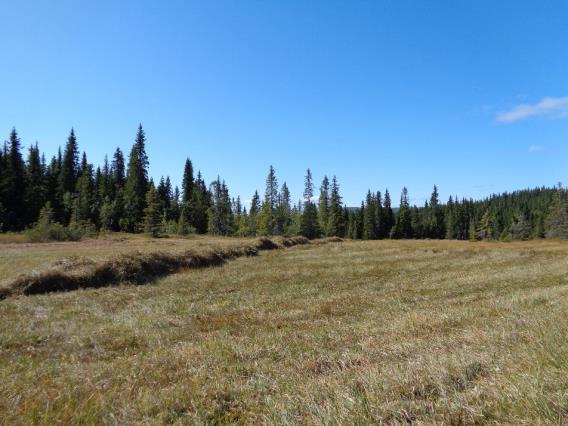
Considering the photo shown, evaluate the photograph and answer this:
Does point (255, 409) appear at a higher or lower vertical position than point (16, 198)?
lower

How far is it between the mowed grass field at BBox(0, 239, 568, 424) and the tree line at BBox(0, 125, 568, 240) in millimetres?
47821

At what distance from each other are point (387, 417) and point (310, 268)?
2512cm

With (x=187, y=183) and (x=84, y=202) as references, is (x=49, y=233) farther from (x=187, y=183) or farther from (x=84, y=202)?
(x=187, y=183)

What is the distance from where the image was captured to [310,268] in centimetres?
2928

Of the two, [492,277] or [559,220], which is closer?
[492,277]

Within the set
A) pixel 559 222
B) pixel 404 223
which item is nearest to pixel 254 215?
pixel 404 223

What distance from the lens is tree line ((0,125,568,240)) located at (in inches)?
2820

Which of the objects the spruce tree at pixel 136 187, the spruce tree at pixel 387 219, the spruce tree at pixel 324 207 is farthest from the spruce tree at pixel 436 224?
the spruce tree at pixel 136 187

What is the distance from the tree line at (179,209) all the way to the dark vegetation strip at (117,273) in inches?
1274

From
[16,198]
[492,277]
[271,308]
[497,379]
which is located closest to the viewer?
[497,379]

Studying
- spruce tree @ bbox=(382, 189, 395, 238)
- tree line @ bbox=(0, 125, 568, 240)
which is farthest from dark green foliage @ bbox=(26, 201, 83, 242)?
spruce tree @ bbox=(382, 189, 395, 238)

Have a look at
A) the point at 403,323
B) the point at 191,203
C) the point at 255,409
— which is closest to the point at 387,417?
the point at 255,409

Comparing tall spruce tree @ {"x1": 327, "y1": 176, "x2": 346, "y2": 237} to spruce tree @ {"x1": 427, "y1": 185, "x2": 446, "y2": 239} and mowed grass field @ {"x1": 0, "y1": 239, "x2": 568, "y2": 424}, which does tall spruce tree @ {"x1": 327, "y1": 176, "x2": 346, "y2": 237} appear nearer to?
spruce tree @ {"x1": 427, "y1": 185, "x2": 446, "y2": 239}

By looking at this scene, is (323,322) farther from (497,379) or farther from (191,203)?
(191,203)
